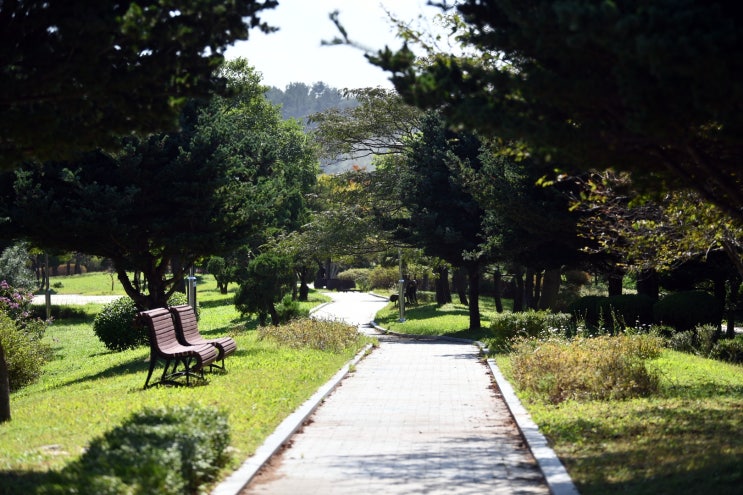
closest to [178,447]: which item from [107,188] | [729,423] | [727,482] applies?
[727,482]

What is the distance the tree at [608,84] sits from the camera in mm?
6473

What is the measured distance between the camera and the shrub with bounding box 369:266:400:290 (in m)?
77.1

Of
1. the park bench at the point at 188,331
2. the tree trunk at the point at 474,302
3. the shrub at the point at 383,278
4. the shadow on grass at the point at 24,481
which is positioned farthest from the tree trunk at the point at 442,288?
the shadow on grass at the point at 24,481

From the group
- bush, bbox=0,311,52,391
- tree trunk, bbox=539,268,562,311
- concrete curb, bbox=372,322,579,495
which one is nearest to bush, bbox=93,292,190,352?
bush, bbox=0,311,52,391

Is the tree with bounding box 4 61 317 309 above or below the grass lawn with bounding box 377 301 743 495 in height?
above

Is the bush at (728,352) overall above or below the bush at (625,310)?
below

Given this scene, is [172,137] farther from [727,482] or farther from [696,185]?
[727,482]

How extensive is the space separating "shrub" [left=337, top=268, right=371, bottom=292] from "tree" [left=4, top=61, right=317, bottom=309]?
61.9m

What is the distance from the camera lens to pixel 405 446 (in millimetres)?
9867

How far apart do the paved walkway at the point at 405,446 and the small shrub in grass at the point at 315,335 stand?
545cm

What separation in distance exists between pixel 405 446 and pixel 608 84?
4416 millimetres

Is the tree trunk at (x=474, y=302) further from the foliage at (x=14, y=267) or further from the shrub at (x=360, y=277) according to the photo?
the shrub at (x=360, y=277)

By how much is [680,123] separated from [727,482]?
283 centimetres

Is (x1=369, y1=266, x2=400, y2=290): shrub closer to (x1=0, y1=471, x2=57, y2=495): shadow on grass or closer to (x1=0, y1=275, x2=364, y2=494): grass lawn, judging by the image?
(x1=0, y1=275, x2=364, y2=494): grass lawn
